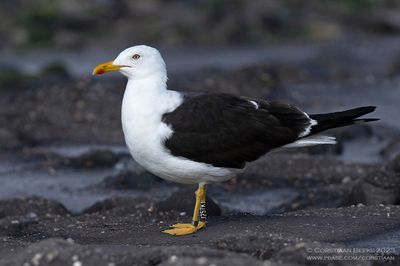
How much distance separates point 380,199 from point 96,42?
14.1 metres

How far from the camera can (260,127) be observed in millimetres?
8594

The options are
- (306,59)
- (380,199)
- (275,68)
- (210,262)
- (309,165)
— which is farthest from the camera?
(306,59)

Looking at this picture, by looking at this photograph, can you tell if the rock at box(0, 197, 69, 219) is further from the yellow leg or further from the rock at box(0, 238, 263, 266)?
the rock at box(0, 238, 263, 266)

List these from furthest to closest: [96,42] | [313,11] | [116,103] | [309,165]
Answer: [313,11]
[96,42]
[116,103]
[309,165]

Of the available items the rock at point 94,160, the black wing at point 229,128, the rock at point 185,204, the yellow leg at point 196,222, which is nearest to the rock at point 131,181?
the rock at point 94,160

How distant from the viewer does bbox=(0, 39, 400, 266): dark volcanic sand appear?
7047 mm

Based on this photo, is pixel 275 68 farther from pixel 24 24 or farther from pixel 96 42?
pixel 24 24

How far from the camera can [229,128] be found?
27.9ft

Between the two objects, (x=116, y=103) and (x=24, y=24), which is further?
(x=24, y=24)

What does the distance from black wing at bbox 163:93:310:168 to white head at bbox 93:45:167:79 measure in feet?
1.45

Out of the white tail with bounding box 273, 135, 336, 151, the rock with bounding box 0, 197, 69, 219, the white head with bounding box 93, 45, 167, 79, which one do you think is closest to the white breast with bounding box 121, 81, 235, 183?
the white head with bounding box 93, 45, 167, 79

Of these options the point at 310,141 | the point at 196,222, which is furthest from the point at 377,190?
the point at 196,222

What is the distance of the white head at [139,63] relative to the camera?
859 centimetres

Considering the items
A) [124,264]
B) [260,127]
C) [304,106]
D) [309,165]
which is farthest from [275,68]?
[124,264]
